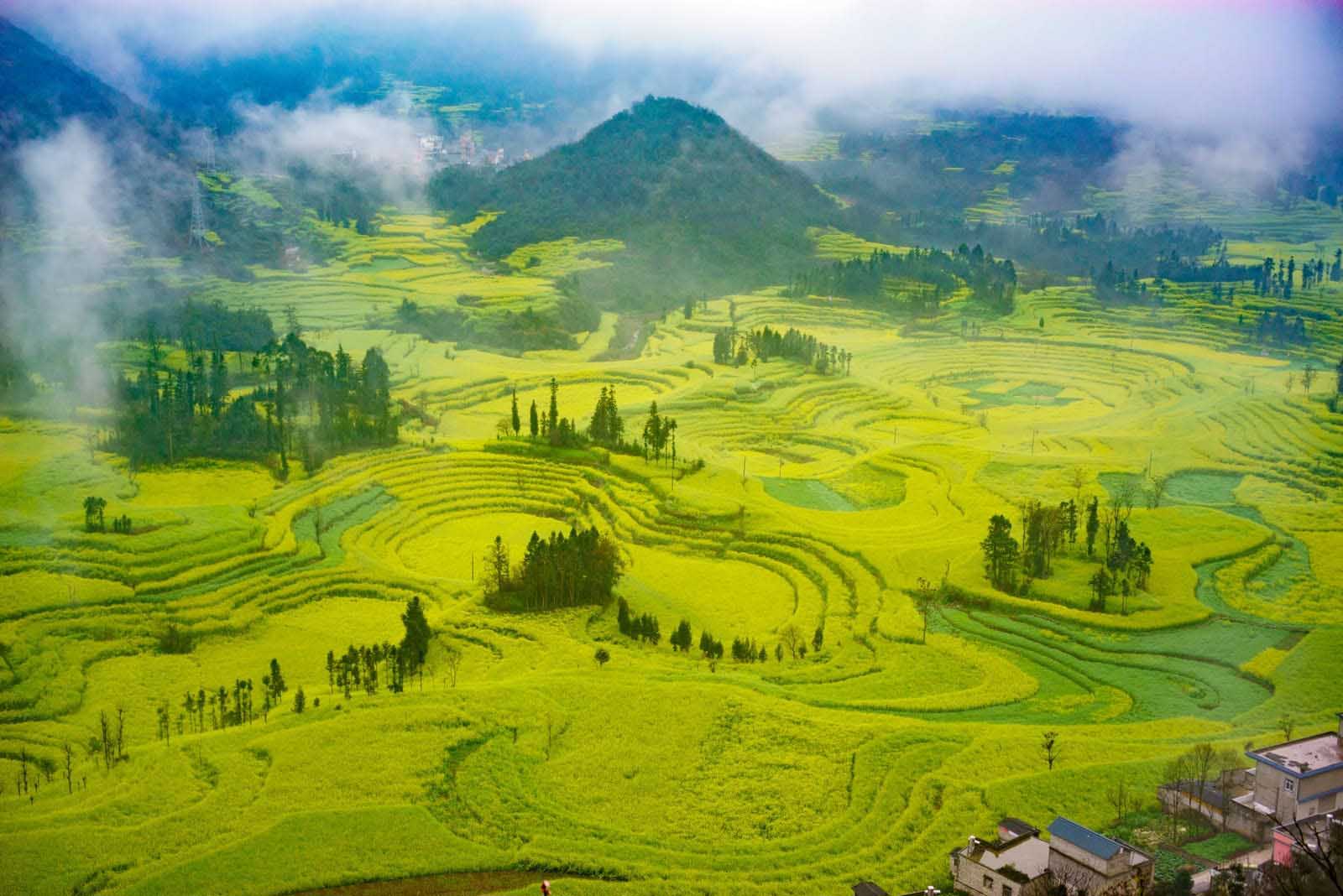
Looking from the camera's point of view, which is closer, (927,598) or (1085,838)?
(1085,838)

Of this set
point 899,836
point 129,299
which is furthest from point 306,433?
point 899,836

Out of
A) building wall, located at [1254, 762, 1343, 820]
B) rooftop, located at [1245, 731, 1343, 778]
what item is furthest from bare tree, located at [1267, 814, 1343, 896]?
rooftop, located at [1245, 731, 1343, 778]

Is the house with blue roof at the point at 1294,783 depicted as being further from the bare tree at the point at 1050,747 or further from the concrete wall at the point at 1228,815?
the bare tree at the point at 1050,747

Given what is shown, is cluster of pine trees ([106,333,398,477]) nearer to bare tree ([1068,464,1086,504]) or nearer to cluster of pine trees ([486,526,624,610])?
cluster of pine trees ([486,526,624,610])

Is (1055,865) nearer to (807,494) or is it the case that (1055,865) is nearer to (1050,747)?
(1050,747)

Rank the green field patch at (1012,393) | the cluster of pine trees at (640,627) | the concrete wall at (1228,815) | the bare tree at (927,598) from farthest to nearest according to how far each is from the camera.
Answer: the green field patch at (1012,393) < the bare tree at (927,598) < the cluster of pine trees at (640,627) < the concrete wall at (1228,815)

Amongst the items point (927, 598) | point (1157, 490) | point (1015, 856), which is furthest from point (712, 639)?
point (1157, 490)

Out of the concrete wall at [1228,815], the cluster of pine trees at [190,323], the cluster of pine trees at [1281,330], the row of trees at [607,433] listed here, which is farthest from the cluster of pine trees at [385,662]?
the cluster of pine trees at [1281,330]
